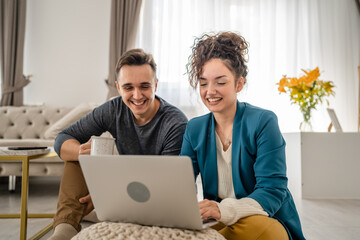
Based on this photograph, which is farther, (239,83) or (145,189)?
(239,83)

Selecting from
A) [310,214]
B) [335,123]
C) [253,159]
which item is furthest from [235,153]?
[335,123]

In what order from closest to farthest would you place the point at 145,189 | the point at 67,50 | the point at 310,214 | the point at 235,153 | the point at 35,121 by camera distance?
the point at 145,189, the point at 235,153, the point at 310,214, the point at 35,121, the point at 67,50

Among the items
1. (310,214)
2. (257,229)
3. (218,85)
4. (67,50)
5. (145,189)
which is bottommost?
(310,214)

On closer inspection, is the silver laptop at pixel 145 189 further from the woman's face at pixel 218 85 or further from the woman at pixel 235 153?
the woman's face at pixel 218 85

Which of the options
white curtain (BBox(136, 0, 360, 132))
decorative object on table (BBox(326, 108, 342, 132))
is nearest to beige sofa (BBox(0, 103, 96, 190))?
white curtain (BBox(136, 0, 360, 132))

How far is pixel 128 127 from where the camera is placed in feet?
4.67

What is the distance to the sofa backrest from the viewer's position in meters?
2.83

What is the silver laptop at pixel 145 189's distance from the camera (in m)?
0.62

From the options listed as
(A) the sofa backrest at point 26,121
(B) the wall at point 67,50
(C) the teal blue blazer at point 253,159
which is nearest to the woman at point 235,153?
(C) the teal blue blazer at point 253,159

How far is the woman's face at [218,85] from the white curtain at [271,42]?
2.31 metres

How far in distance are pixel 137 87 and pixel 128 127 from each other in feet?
0.75

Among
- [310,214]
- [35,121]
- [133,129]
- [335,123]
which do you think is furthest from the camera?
[35,121]

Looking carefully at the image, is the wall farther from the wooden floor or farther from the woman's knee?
the woman's knee

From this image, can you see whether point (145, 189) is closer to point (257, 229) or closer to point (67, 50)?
point (257, 229)
